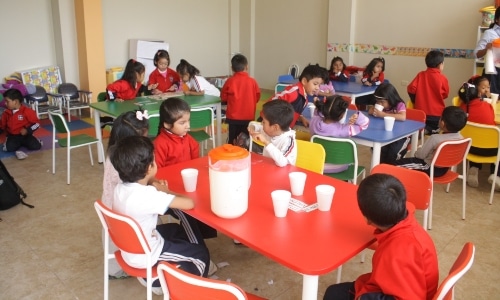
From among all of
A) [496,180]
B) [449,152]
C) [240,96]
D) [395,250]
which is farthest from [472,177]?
[395,250]

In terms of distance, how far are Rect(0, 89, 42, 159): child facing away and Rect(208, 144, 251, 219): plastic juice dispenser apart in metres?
4.13

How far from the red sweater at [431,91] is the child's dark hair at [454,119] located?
4.71 feet

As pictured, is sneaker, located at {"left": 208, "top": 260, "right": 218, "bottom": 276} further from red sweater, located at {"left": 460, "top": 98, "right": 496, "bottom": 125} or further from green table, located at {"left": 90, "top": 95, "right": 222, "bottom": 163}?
red sweater, located at {"left": 460, "top": 98, "right": 496, "bottom": 125}

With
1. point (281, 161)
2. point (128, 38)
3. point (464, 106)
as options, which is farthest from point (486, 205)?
point (128, 38)

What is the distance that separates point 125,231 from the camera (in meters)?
1.81

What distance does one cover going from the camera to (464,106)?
13.7 feet

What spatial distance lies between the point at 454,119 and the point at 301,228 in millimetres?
2126

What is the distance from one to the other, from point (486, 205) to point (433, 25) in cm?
376

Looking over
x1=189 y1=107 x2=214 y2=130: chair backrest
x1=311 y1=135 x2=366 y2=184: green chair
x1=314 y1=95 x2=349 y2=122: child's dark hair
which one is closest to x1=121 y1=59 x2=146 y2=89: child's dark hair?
x1=189 y1=107 x2=214 y2=130: chair backrest

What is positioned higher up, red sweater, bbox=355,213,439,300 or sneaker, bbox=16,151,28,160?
red sweater, bbox=355,213,439,300

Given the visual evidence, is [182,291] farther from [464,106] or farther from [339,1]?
[339,1]

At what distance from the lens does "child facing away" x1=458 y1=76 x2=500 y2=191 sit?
3.77 meters

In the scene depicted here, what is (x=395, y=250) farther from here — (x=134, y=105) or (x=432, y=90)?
(x=432, y=90)

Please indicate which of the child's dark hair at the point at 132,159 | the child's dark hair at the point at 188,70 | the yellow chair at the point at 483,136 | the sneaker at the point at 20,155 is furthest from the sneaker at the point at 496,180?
the sneaker at the point at 20,155
